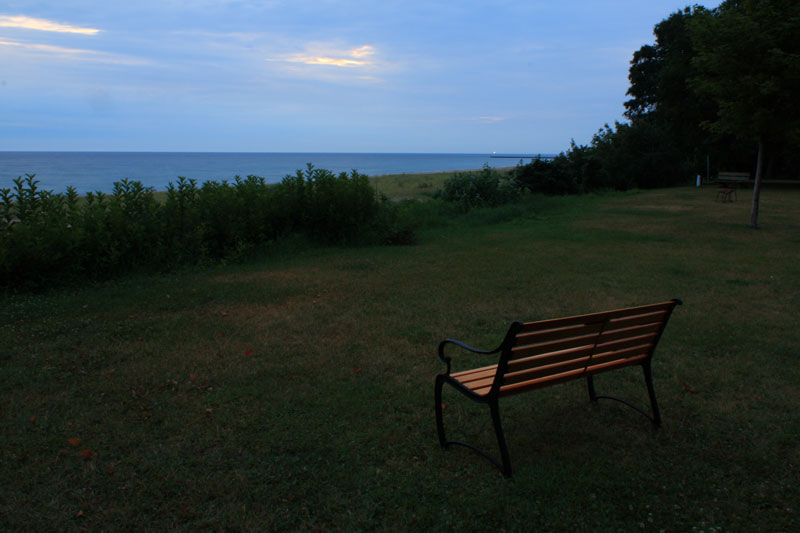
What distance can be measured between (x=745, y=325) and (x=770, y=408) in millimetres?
2389

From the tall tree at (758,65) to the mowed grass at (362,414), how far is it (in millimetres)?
6301

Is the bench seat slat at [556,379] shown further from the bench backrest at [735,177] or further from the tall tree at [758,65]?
the bench backrest at [735,177]

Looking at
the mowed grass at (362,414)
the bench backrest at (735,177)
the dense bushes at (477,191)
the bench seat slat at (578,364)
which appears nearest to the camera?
the mowed grass at (362,414)

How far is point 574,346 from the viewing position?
3.39 metres

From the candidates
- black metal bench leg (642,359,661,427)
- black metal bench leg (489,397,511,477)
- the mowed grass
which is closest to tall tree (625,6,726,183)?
the mowed grass

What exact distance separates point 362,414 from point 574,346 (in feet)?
5.74

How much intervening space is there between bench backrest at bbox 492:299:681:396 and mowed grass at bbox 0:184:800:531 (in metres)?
0.59

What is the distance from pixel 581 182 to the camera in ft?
98.8

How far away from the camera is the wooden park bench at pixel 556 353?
312 cm

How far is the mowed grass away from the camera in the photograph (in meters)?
3.01

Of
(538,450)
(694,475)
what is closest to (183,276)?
(538,450)

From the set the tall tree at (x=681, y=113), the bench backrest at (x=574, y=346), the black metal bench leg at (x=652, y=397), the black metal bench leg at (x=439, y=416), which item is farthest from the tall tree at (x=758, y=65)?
the tall tree at (x=681, y=113)

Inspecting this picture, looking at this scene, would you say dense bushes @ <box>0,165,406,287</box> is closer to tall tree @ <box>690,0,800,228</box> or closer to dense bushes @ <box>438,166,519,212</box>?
dense bushes @ <box>438,166,519,212</box>

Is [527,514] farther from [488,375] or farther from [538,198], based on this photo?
[538,198]
